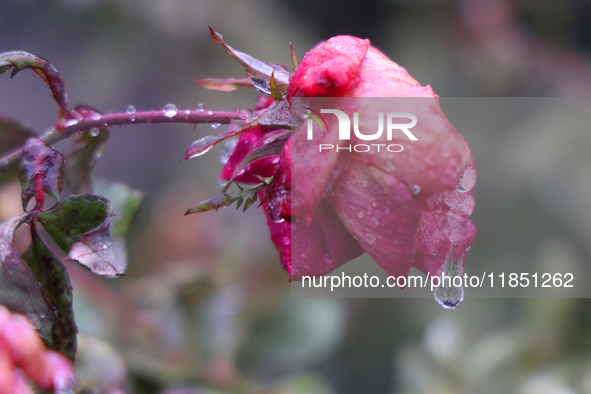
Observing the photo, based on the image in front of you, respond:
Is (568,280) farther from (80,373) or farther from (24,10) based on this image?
(24,10)

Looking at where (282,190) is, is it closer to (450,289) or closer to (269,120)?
(269,120)

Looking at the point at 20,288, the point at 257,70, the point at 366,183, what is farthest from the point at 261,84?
the point at 20,288

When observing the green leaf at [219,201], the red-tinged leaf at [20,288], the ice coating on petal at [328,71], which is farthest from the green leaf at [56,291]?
the ice coating on petal at [328,71]

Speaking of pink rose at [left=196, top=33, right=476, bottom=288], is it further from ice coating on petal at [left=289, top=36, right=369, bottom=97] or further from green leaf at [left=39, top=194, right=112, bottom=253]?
green leaf at [left=39, top=194, right=112, bottom=253]

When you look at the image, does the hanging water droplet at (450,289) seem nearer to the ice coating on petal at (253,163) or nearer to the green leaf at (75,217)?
the ice coating on petal at (253,163)

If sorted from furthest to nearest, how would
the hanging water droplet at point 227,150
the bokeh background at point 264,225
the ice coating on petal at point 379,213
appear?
the bokeh background at point 264,225 → the hanging water droplet at point 227,150 → the ice coating on petal at point 379,213

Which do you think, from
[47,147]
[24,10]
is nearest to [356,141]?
[47,147]
